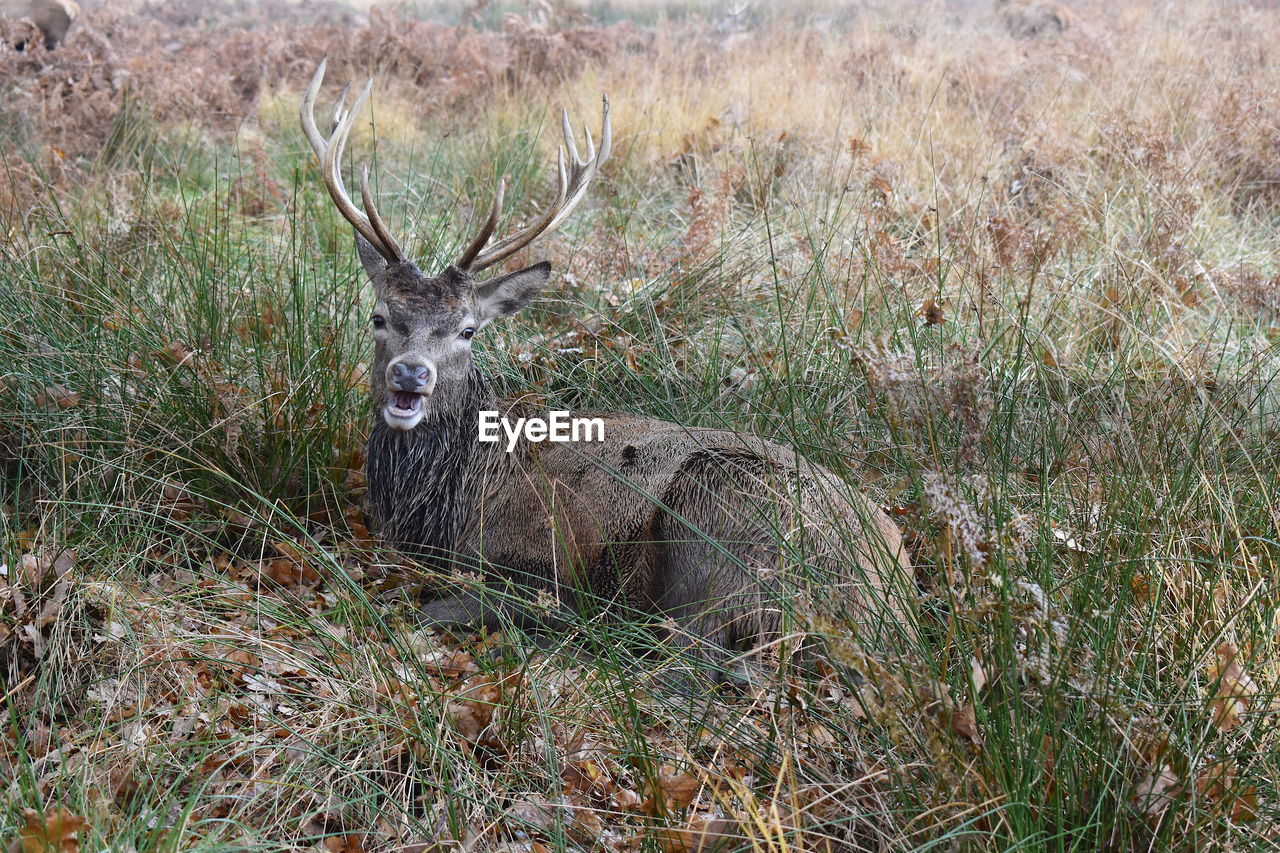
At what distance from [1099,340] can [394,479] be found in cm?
334

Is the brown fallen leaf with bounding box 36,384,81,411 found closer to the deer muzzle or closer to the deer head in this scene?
the deer head

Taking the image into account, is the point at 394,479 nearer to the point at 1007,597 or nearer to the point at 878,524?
the point at 878,524

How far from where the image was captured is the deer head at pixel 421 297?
14.1ft

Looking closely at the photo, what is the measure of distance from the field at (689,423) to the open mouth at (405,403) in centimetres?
52

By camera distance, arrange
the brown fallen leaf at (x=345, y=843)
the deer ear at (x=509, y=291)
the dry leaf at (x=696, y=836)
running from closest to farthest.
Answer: the dry leaf at (x=696, y=836) → the brown fallen leaf at (x=345, y=843) → the deer ear at (x=509, y=291)

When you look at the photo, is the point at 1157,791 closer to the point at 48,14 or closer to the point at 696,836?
the point at 696,836

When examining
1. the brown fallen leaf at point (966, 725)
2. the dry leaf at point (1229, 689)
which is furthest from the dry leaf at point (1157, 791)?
the brown fallen leaf at point (966, 725)

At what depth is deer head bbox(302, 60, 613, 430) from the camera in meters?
4.29

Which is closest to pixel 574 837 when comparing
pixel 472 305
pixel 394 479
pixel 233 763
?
pixel 233 763

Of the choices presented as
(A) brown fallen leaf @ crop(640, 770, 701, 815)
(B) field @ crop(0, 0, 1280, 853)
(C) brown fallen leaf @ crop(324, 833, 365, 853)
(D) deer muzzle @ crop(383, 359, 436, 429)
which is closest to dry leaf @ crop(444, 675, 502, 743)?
(B) field @ crop(0, 0, 1280, 853)

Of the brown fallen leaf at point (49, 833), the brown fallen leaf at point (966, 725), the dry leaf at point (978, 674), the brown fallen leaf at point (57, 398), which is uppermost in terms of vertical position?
the dry leaf at point (978, 674)

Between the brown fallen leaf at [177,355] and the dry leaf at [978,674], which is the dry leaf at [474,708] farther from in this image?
the brown fallen leaf at [177,355]

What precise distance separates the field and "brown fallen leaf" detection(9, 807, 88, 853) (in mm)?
18

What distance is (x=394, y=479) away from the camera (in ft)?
15.0
